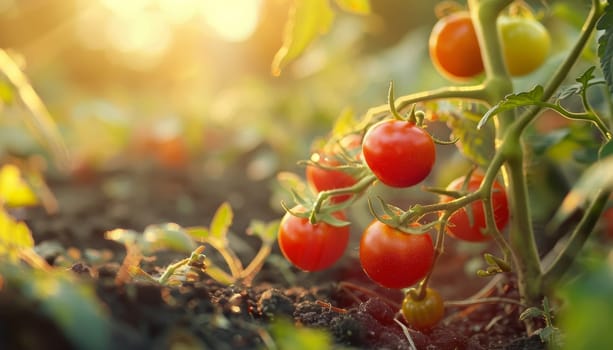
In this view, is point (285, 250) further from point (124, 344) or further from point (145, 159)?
point (145, 159)

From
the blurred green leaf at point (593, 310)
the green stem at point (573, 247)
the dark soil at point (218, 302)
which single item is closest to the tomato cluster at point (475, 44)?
the green stem at point (573, 247)

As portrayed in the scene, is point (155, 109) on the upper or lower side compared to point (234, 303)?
lower

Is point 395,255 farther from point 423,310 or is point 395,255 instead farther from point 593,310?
point 593,310

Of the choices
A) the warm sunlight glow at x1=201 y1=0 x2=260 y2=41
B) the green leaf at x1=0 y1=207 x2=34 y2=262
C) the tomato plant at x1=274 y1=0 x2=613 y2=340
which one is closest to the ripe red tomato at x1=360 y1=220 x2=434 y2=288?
the tomato plant at x1=274 y1=0 x2=613 y2=340

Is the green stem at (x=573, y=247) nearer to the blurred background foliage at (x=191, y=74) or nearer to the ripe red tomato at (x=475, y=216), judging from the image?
the ripe red tomato at (x=475, y=216)

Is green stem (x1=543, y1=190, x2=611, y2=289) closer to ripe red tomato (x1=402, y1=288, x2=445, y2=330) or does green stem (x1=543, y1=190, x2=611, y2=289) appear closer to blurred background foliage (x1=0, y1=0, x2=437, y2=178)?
ripe red tomato (x1=402, y1=288, x2=445, y2=330)

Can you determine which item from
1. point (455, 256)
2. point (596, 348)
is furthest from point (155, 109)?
point (596, 348)
